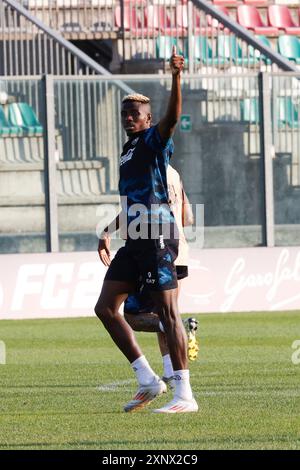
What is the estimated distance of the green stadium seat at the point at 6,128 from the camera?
63.7ft

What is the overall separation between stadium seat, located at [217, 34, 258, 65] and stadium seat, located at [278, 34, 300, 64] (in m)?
3.65

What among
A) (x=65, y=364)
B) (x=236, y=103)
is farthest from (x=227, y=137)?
(x=65, y=364)

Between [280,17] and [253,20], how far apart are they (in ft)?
1.99

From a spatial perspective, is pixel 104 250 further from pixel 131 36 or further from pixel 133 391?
pixel 131 36

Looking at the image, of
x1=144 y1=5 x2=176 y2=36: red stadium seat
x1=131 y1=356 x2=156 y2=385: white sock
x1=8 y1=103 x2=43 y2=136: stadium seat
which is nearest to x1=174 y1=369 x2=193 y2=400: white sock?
x1=131 y1=356 x2=156 y2=385: white sock

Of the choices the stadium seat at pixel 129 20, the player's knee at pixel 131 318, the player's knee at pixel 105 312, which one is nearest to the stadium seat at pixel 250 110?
the stadium seat at pixel 129 20

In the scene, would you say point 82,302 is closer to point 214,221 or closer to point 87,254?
point 87,254

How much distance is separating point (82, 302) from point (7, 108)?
113 inches

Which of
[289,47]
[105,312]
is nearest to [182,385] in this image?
[105,312]

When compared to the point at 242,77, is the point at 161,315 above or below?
below

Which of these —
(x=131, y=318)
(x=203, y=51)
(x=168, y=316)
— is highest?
(x=203, y=51)

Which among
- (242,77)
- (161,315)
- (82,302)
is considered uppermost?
(242,77)

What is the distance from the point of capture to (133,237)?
9273 mm

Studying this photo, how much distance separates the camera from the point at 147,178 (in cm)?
916
